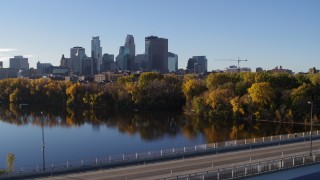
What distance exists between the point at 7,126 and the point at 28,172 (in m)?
57.8

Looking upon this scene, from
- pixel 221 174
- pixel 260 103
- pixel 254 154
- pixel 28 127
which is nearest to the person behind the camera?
pixel 221 174

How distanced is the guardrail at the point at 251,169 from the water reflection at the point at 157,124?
99.7 feet

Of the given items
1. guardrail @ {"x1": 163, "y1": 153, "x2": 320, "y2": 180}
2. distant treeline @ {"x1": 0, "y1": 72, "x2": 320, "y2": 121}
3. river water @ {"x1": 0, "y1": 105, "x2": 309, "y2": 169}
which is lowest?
river water @ {"x1": 0, "y1": 105, "x2": 309, "y2": 169}

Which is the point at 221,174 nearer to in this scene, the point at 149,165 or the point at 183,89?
the point at 149,165

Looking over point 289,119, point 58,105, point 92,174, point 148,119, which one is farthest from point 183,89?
point 92,174

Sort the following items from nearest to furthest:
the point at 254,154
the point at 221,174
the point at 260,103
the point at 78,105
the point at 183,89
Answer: the point at 221,174 < the point at 254,154 < the point at 260,103 < the point at 183,89 < the point at 78,105

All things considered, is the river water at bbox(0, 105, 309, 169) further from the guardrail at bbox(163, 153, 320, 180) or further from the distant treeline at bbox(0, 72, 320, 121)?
the guardrail at bbox(163, 153, 320, 180)

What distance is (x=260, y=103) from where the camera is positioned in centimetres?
9188

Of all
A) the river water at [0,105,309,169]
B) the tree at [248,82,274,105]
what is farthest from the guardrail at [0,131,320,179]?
the tree at [248,82,274,105]

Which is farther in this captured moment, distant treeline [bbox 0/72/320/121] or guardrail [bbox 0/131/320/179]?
distant treeline [bbox 0/72/320/121]

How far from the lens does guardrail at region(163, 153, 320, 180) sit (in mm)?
29047

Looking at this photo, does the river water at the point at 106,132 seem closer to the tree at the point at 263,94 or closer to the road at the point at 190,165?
the tree at the point at 263,94

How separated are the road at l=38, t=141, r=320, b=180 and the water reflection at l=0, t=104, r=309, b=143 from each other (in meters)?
24.9

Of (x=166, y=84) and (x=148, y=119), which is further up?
(x=166, y=84)
